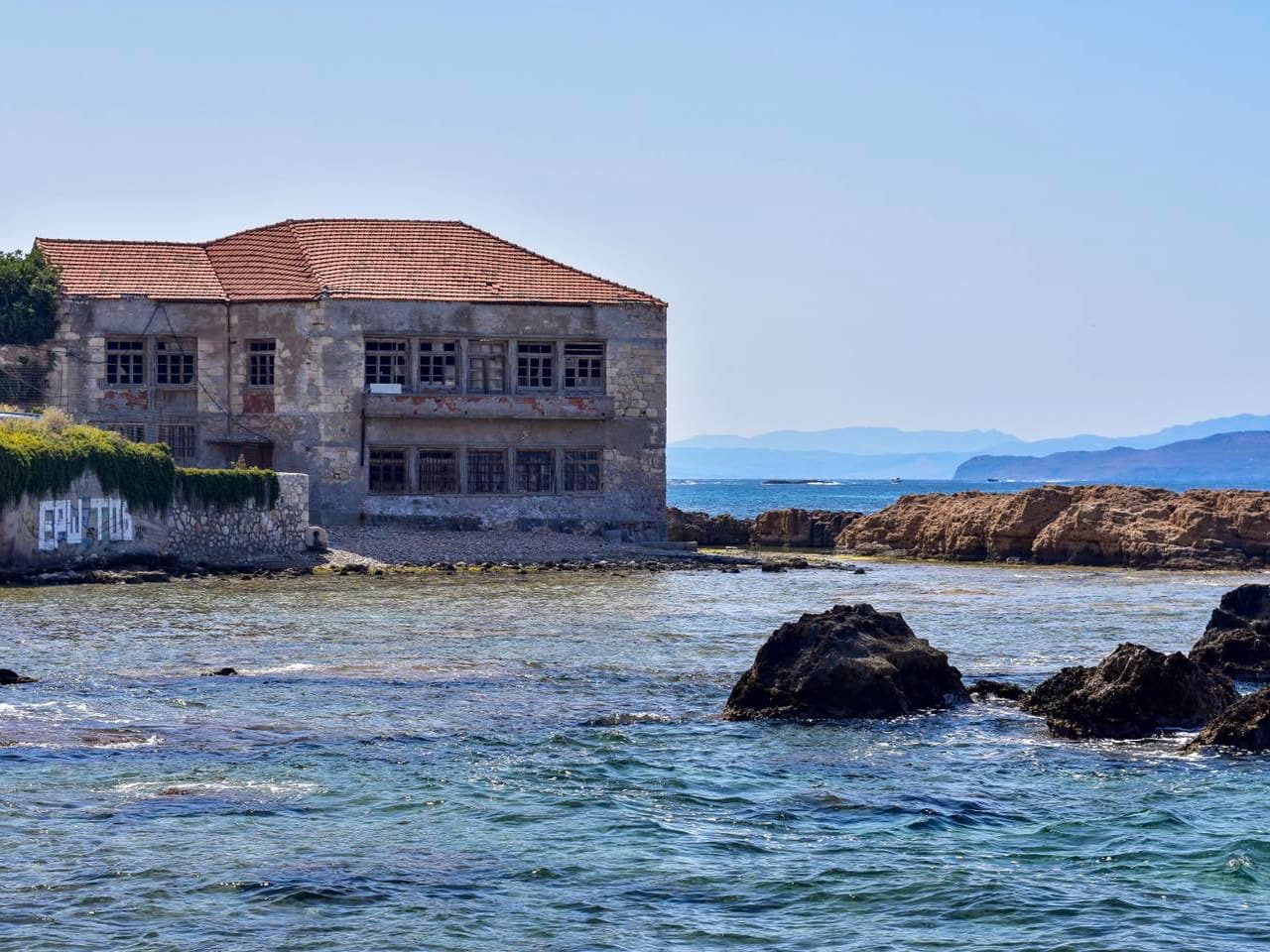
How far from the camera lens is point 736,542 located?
61656mm

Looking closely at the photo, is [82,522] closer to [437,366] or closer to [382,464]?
[382,464]

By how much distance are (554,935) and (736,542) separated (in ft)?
166

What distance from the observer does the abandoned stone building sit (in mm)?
49438

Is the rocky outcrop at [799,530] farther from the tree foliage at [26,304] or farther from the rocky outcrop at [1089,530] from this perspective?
the tree foliage at [26,304]

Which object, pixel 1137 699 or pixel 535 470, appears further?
pixel 535 470

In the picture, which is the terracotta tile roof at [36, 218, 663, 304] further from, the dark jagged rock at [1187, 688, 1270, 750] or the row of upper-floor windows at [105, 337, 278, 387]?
the dark jagged rock at [1187, 688, 1270, 750]

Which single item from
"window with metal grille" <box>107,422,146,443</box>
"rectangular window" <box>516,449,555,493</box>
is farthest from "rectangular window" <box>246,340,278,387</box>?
"rectangular window" <box>516,449,555,493</box>

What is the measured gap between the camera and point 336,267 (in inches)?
2026

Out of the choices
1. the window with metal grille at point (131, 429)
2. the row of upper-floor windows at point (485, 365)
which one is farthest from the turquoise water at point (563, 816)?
the window with metal grille at point (131, 429)

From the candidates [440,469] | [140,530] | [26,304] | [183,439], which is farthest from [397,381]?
[140,530]

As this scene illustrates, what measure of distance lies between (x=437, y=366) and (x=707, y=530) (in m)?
14.4

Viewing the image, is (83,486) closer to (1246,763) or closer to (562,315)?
(562,315)

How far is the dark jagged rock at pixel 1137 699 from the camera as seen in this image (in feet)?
59.7

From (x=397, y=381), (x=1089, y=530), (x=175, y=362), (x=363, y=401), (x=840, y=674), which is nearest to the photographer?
(x=840, y=674)
